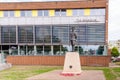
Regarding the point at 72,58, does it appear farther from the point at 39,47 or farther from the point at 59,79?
the point at 39,47

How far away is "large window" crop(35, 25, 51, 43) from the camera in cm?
4856

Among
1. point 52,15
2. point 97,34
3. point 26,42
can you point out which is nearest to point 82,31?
point 97,34

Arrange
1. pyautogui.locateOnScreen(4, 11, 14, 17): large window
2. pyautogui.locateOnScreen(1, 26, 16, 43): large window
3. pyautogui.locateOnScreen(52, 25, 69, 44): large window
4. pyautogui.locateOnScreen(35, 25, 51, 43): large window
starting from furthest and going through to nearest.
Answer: pyautogui.locateOnScreen(4, 11, 14, 17): large window → pyautogui.locateOnScreen(1, 26, 16, 43): large window → pyautogui.locateOnScreen(35, 25, 51, 43): large window → pyautogui.locateOnScreen(52, 25, 69, 44): large window

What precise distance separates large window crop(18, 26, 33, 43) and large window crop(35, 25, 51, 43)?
3.01ft

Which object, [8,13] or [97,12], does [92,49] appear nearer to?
[97,12]

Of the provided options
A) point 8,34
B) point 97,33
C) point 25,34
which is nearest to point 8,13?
point 8,34

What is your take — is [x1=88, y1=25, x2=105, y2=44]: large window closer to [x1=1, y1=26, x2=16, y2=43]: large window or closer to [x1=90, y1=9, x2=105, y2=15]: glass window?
[x1=90, y1=9, x2=105, y2=15]: glass window

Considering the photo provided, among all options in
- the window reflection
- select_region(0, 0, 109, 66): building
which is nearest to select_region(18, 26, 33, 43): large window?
select_region(0, 0, 109, 66): building

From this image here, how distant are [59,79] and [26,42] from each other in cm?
2718

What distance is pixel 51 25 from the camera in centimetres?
4862

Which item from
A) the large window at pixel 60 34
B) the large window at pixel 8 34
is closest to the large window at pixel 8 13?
the large window at pixel 8 34

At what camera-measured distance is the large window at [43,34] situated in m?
48.6

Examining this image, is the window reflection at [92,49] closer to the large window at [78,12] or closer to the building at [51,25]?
the building at [51,25]

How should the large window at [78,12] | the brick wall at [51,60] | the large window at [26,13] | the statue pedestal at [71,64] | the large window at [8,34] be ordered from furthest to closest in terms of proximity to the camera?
1. the large window at [26,13]
2. the large window at [8,34]
3. the large window at [78,12]
4. the brick wall at [51,60]
5. the statue pedestal at [71,64]
